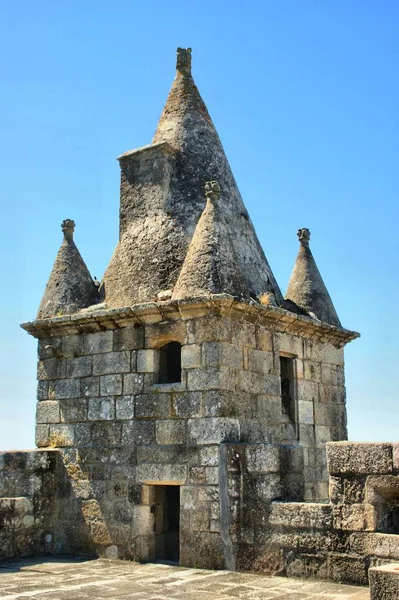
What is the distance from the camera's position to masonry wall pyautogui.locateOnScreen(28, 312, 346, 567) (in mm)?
7633

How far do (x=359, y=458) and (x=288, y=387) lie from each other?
2.98m

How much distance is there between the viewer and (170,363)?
904cm

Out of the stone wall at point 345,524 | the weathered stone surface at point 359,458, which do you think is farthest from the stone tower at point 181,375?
the weathered stone surface at point 359,458

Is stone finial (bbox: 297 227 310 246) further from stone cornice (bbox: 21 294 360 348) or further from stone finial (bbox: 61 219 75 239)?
stone finial (bbox: 61 219 75 239)

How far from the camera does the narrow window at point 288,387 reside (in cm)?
910

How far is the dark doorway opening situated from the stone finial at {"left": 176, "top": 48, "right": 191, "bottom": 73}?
6.18 m

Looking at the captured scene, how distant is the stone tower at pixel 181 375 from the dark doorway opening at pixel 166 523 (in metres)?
0.02

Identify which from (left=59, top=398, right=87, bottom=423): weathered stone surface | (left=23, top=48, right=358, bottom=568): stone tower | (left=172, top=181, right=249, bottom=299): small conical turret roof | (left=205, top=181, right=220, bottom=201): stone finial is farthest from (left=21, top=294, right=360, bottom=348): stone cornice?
(left=205, top=181, right=220, bottom=201): stone finial

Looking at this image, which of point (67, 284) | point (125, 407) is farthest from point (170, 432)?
point (67, 284)

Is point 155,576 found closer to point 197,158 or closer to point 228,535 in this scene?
point 228,535

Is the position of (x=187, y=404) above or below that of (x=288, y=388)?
below

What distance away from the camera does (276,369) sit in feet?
28.4

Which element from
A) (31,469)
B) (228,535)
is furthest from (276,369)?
(31,469)

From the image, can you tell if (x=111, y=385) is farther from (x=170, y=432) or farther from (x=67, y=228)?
(x=67, y=228)
